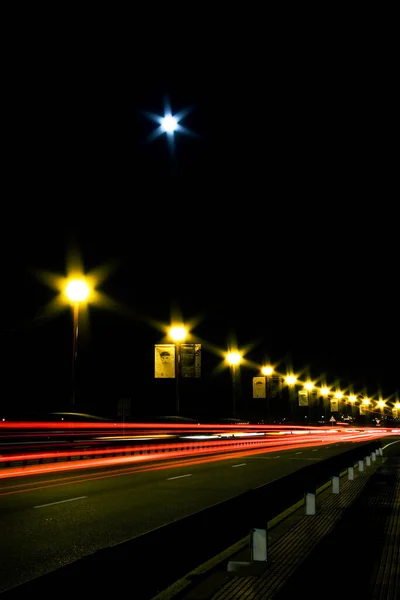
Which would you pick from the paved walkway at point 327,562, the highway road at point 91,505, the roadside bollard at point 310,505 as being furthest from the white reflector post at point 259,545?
the roadside bollard at point 310,505

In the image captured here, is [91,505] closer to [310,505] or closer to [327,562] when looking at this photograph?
[310,505]

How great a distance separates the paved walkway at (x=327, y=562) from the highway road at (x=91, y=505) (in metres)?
2.06

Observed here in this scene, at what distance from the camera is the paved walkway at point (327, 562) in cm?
695

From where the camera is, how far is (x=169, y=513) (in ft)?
43.4

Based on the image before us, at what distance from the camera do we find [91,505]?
580 inches

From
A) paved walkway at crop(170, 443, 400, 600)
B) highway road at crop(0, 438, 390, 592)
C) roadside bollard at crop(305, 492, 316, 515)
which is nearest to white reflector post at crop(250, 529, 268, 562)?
paved walkway at crop(170, 443, 400, 600)

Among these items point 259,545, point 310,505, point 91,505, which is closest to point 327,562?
point 259,545

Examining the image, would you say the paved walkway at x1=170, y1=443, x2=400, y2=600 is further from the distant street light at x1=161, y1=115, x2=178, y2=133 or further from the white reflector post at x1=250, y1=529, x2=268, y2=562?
the distant street light at x1=161, y1=115, x2=178, y2=133

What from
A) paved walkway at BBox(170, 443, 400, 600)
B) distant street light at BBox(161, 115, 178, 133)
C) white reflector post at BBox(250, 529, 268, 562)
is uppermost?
distant street light at BBox(161, 115, 178, 133)

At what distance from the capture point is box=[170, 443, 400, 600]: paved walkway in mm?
6953

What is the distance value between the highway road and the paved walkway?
2.06 metres

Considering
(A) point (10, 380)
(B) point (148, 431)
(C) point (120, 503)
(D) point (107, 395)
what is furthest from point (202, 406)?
(C) point (120, 503)

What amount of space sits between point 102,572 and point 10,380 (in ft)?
350

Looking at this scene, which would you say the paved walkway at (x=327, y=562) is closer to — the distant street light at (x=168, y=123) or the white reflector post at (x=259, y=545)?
the white reflector post at (x=259, y=545)
